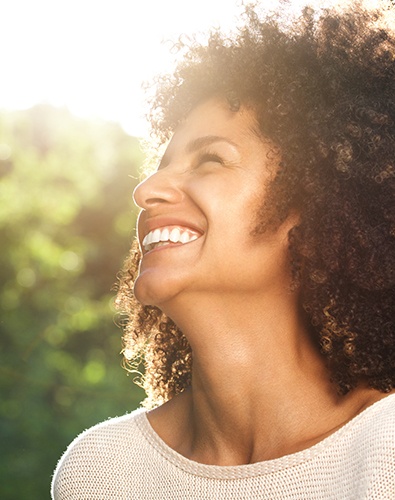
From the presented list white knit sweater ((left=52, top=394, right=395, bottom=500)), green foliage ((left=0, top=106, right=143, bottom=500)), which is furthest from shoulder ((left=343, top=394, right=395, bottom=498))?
green foliage ((left=0, top=106, right=143, bottom=500))

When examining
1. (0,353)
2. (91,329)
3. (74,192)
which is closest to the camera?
(0,353)

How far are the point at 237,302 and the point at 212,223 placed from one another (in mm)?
231

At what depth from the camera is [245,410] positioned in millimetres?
2533

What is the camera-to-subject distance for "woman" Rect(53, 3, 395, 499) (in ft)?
7.95

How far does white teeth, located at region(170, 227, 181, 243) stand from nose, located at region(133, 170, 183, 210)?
3.5 inches

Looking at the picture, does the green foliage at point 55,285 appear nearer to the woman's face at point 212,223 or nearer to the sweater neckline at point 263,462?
the sweater neckline at point 263,462

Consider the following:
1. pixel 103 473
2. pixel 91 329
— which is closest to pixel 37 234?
pixel 91 329

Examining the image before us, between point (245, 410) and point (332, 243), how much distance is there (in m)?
0.52

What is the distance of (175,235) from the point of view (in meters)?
2.49

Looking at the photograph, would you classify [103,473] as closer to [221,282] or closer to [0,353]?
[221,282]

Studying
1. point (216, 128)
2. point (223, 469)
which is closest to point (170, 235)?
point (216, 128)

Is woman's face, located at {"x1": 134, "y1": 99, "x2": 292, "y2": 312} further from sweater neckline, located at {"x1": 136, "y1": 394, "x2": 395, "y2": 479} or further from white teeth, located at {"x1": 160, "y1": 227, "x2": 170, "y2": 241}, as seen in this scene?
sweater neckline, located at {"x1": 136, "y1": 394, "x2": 395, "y2": 479}

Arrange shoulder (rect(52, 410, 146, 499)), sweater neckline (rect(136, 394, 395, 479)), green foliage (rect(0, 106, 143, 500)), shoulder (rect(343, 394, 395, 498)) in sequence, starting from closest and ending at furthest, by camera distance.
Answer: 1. shoulder (rect(343, 394, 395, 498))
2. sweater neckline (rect(136, 394, 395, 479))
3. shoulder (rect(52, 410, 146, 499))
4. green foliage (rect(0, 106, 143, 500))

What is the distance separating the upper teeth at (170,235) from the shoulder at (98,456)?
0.63 m
